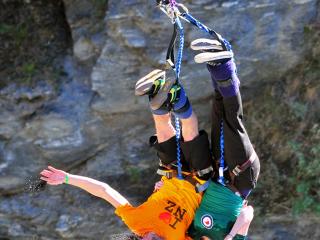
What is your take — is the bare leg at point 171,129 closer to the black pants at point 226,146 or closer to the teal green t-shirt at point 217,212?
the black pants at point 226,146

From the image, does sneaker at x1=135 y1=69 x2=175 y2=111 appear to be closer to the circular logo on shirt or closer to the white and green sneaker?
the white and green sneaker

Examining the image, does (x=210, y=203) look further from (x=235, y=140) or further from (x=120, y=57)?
(x=120, y=57)

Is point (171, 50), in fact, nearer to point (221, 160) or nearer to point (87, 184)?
point (221, 160)

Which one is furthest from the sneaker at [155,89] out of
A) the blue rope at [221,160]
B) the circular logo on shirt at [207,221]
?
the circular logo on shirt at [207,221]

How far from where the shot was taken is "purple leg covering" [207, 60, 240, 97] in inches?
133

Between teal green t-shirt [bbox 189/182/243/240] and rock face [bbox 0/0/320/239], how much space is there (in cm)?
203

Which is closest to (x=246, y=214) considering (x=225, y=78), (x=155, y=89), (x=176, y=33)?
(x=225, y=78)

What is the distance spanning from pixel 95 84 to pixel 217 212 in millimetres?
2408

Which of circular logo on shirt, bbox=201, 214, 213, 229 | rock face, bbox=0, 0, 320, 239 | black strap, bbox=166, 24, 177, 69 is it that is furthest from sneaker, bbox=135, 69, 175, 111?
rock face, bbox=0, 0, 320, 239

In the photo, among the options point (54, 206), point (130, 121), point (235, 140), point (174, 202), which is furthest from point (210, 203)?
point (54, 206)

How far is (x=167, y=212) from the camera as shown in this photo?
12.2ft

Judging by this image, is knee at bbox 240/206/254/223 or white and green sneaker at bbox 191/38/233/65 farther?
knee at bbox 240/206/254/223

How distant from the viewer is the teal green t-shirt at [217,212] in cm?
370

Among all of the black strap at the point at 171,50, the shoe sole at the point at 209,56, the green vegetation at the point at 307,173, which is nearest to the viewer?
the shoe sole at the point at 209,56
